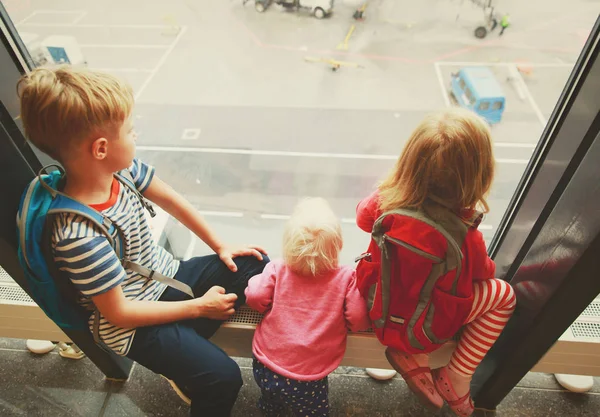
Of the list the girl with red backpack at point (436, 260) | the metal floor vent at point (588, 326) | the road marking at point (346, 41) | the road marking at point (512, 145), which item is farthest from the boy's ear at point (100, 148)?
the road marking at point (512, 145)

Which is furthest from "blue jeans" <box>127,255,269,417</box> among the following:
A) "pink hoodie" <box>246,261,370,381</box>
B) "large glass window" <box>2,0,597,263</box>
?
"large glass window" <box>2,0,597,263</box>

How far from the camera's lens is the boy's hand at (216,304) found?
1.08 m

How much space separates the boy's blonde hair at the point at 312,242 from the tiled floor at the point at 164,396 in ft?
1.91

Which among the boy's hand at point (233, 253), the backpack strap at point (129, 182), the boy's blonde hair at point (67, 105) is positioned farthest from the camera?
the boy's hand at point (233, 253)

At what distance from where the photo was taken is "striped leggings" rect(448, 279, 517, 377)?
991mm

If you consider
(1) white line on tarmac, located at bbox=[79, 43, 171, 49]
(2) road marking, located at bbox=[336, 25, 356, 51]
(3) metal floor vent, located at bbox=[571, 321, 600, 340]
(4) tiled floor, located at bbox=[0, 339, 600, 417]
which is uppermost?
(2) road marking, located at bbox=[336, 25, 356, 51]

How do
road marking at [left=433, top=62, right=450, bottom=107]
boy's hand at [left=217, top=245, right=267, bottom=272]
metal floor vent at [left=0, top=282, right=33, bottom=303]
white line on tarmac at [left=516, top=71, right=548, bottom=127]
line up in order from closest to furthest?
1. boy's hand at [left=217, top=245, right=267, bottom=272]
2. metal floor vent at [left=0, top=282, right=33, bottom=303]
3. white line on tarmac at [left=516, top=71, right=548, bottom=127]
4. road marking at [left=433, top=62, right=450, bottom=107]

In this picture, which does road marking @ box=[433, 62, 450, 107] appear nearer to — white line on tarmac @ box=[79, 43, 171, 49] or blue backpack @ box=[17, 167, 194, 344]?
white line on tarmac @ box=[79, 43, 171, 49]

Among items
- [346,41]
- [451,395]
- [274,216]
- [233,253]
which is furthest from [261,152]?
[451,395]

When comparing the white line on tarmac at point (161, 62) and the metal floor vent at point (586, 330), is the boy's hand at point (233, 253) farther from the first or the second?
the white line on tarmac at point (161, 62)

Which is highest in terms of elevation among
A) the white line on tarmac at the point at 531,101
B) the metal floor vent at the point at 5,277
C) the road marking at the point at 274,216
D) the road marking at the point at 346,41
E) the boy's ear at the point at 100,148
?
the boy's ear at the point at 100,148

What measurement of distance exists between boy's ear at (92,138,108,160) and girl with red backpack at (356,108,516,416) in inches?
22.7

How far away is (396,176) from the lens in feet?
2.81

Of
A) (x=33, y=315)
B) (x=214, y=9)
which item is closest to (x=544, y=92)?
(x=214, y=9)
